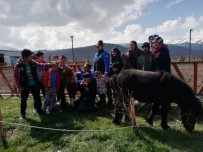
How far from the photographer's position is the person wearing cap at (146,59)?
7.47 m

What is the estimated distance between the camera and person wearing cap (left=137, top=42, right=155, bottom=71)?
747 centimetres

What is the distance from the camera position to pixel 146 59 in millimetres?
7512

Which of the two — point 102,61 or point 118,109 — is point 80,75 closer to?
point 102,61

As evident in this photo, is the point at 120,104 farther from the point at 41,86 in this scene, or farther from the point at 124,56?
the point at 41,86

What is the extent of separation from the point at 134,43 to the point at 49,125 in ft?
9.79

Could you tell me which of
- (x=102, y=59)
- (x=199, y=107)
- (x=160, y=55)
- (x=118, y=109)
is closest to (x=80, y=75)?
(x=102, y=59)

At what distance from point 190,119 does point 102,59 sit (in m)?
3.25

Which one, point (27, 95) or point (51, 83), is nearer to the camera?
point (27, 95)

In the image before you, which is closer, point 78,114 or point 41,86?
point 78,114

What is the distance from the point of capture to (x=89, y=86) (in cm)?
825

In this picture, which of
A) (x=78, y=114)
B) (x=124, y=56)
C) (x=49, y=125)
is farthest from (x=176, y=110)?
(x=49, y=125)

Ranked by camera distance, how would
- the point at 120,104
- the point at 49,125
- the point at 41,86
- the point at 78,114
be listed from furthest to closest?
the point at 41,86 < the point at 78,114 < the point at 49,125 < the point at 120,104

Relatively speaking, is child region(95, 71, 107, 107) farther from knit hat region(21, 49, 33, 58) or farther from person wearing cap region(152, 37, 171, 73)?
knit hat region(21, 49, 33, 58)

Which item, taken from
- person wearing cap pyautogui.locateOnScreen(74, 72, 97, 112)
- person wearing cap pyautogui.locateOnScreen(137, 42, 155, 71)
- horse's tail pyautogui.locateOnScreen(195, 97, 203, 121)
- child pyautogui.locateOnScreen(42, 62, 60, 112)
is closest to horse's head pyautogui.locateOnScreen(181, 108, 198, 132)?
horse's tail pyautogui.locateOnScreen(195, 97, 203, 121)
